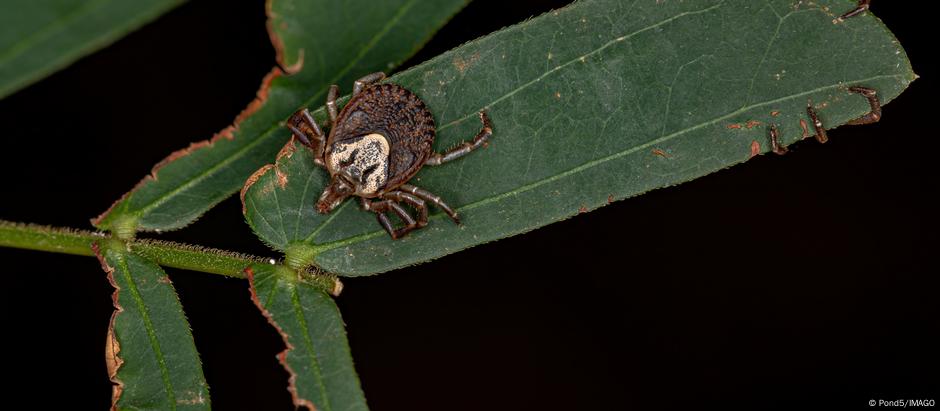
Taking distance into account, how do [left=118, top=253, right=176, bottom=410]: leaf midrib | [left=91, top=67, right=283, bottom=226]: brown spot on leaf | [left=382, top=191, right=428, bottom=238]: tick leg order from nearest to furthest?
[left=91, top=67, right=283, bottom=226]: brown spot on leaf
[left=118, top=253, right=176, bottom=410]: leaf midrib
[left=382, top=191, right=428, bottom=238]: tick leg

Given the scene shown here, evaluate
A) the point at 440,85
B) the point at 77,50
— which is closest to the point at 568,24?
the point at 440,85

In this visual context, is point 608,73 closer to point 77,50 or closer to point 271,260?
point 271,260

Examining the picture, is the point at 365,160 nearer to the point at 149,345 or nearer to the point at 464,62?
the point at 464,62

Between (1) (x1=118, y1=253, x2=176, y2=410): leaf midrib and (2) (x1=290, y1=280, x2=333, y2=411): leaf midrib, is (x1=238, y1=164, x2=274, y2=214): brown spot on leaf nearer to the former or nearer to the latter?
(2) (x1=290, y1=280, x2=333, y2=411): leaf midrib

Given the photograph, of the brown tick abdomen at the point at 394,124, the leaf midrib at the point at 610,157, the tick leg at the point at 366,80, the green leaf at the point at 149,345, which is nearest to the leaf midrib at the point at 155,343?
the green leaf at the point at 149,345

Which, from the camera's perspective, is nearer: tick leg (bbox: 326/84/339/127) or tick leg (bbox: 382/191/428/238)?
tick leg (bbox: 326/84/339/127)

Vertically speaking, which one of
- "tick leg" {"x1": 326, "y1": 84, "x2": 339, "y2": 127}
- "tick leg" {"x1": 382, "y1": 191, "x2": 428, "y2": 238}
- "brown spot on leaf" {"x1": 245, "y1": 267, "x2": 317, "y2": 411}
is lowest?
"brown spot on leaf" {"x1": 245, "y1": 267, "x2": 317, "y2": 411}

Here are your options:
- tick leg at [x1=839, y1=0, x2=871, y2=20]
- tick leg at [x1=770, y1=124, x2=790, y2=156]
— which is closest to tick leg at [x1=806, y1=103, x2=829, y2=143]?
tick leg at [x1=770, y1=124, x2=790, y2=156]
